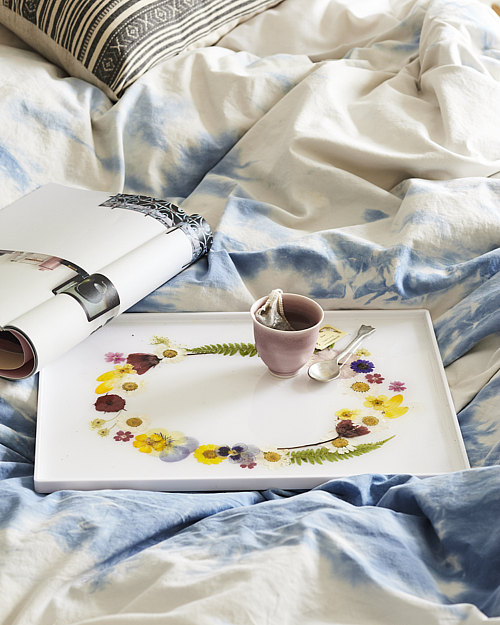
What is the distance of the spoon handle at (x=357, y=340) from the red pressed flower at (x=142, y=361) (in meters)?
0.20

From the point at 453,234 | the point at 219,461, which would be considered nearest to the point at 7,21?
the point at 453,234

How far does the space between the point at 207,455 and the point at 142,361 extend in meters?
0.17

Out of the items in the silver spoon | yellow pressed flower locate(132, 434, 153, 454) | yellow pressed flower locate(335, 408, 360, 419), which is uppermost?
the silver spoon

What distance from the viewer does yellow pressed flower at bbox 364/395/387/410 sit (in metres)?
0.82

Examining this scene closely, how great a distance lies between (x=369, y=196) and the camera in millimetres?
1127

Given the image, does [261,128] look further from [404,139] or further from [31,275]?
[31,275]

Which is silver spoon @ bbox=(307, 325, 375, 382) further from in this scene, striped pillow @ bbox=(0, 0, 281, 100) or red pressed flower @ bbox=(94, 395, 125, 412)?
striped pillow @ bbox=(0, 0, 281, 100)

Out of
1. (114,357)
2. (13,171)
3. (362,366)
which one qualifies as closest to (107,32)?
(13,171)

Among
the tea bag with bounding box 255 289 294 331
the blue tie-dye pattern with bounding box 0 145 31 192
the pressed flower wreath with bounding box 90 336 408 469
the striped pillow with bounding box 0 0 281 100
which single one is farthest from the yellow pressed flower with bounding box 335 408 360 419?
the striped pillow with bounding box 0 0 281 100

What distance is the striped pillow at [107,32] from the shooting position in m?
1.25

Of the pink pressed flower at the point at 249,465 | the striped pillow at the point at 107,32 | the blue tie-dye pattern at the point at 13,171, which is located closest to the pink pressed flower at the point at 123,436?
the pink pressed flower at the point at 249,465

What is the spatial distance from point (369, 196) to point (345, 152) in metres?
0.08

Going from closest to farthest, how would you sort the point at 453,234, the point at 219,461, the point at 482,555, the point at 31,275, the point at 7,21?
the point at 482,555 → the point at 219,461 → the point at 31,275 → the point at 453,234 → the point at 7,21

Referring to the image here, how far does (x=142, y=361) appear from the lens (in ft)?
2.91
